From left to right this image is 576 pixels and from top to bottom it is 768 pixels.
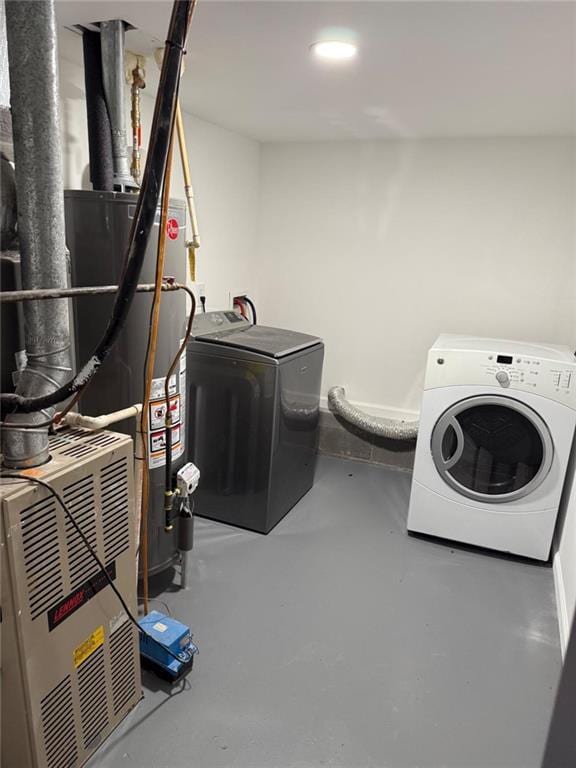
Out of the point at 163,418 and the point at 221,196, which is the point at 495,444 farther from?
the point at 221,196

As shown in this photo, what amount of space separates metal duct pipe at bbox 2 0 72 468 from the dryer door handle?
1785mm

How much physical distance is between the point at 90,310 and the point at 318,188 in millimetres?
2087

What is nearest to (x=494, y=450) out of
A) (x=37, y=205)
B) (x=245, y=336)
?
(x=245, y=336)

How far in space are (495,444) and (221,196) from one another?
6.78 feet

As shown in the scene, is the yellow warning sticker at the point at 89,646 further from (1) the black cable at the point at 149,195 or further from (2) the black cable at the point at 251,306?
(2) the black cable at the point at 251,306

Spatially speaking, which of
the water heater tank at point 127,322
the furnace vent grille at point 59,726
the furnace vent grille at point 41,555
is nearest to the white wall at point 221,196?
the water heater tank at point 127,322

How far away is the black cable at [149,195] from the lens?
36.1 inches

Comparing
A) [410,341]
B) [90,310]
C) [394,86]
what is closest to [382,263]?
[410,341]

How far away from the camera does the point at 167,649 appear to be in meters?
1.58

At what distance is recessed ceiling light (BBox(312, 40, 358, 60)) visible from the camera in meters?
1.58

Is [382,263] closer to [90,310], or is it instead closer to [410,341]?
[410,341]

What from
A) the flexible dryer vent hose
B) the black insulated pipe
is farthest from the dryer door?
the black insulated pipe

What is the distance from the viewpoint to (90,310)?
165 cm

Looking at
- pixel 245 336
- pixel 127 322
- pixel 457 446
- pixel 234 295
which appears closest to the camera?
pixel 127 322
